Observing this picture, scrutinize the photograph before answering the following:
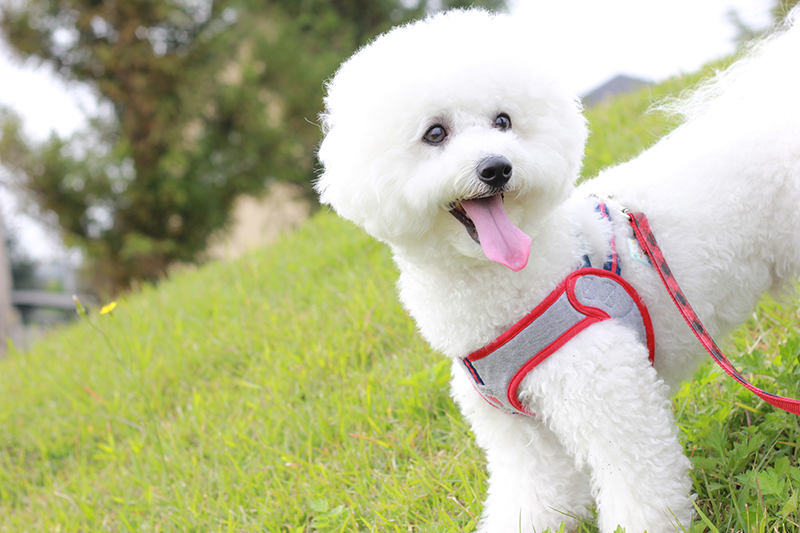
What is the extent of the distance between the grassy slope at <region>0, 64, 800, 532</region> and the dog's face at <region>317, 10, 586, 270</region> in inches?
40.5

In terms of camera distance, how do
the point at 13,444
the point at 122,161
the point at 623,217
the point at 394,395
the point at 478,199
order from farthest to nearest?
the point at 122,161, the point at 13,444, the point at 394,395, the point at 623,217, the point at 478,199

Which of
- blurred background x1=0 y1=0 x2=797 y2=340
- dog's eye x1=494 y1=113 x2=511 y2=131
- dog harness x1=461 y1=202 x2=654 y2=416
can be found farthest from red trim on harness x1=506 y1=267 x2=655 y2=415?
blurred background x1=0 y1=0 x2=797 y2=340

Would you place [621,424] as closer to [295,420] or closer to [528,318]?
[528,318]

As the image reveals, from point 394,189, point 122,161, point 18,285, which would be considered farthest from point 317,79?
point 18,285

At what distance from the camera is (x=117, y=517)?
286cm

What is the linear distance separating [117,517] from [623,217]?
2690 mm

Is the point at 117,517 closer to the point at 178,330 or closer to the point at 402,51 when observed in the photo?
the point at 178,330

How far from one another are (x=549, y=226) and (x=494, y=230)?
306 millimetres

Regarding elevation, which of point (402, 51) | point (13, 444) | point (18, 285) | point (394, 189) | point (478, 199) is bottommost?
point (478, 199)

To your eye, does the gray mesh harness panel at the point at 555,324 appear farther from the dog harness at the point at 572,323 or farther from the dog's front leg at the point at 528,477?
the dog's front leg at the point at 528,477

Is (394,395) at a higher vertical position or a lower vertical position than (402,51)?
lower

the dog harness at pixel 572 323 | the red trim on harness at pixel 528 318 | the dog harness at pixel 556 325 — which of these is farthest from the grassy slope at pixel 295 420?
the red trim on harness at pixel 528 318

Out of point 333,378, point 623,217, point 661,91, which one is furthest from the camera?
Answer: point 661,91

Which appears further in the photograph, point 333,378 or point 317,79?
point 317,79
